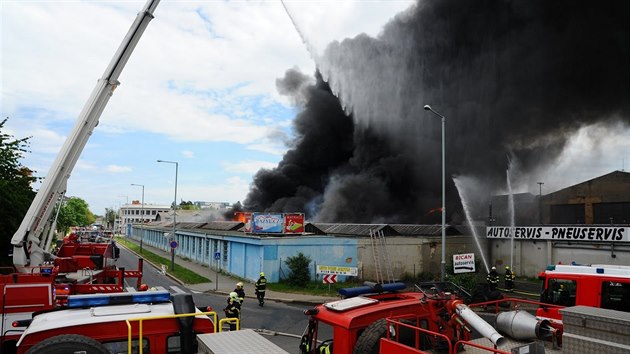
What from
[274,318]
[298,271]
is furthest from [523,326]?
[298,271]

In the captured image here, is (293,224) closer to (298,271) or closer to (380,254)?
(298,271)

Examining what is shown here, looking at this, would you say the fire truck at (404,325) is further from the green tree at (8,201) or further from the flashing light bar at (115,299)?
the green tree at (8,201)

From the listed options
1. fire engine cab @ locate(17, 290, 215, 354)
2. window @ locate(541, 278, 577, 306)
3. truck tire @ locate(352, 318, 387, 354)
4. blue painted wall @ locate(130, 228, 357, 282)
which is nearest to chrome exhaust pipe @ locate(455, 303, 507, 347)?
truck tire @ locate(352, 318, 387, 354)

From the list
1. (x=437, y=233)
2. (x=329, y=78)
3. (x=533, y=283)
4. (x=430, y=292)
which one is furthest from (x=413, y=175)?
(x=430, y=292)

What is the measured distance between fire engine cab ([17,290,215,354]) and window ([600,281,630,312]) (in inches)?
327

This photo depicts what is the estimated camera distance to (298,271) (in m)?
23.3

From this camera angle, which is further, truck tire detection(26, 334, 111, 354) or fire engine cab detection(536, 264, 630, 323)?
fire engine cab detection(536, 264, 630, 323)

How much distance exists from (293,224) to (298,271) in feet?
11.9

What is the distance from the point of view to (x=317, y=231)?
29.4m

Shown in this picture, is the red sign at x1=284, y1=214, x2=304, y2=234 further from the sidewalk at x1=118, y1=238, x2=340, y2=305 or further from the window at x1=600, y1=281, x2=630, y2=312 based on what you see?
the window at x1=600, y1=281, x2=630, y2=312

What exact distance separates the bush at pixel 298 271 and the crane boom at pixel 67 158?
12424 mm

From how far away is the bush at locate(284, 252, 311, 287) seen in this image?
2316 centimetres

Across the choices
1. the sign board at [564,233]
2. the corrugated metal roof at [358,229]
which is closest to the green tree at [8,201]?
the corrugated metal roof at [358,229]

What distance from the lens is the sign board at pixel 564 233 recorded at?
22594mm
